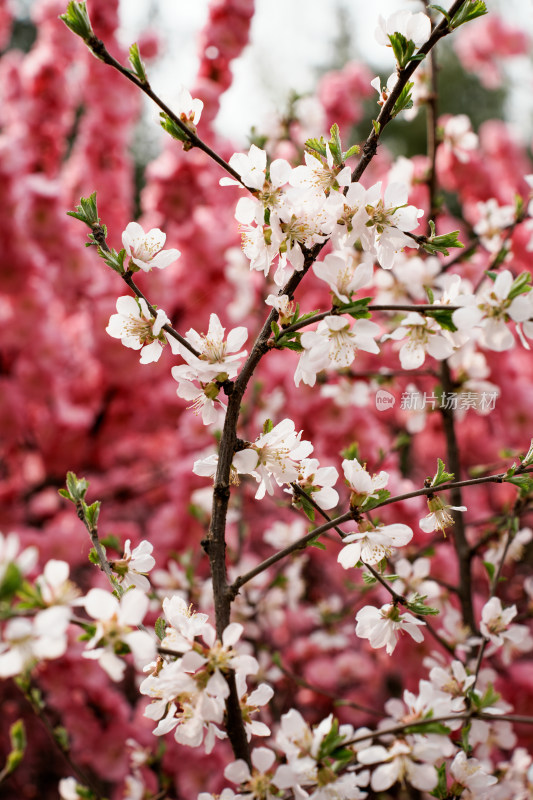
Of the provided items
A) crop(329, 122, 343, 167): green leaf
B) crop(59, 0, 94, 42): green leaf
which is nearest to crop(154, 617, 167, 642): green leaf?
crop(329, 122, 343, 167): green leaf

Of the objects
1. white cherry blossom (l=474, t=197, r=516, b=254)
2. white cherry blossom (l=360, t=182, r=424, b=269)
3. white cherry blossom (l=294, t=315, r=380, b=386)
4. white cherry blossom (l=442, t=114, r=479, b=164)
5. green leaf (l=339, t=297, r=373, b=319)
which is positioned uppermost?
white cherry blossom (l=442, t=114, r=479, b=164)

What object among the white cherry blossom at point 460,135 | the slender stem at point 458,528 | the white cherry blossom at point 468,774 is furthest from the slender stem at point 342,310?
the white cherry blossom at point 460,135

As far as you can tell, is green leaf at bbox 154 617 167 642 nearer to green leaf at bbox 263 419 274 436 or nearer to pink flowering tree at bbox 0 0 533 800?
pink flowering tree at bbox 0 0 533 800

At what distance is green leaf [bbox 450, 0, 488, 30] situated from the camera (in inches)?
28.2

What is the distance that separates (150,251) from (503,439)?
2111 millimetres

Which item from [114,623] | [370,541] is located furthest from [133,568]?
[370,541]

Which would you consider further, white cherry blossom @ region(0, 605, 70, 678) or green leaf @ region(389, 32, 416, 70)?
green leaf @ region(389, 32, 416, 70)

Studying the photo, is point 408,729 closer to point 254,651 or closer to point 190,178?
point 254,651

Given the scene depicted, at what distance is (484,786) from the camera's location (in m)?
0.82

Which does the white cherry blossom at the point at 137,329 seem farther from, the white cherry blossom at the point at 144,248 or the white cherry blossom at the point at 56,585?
the white cherry blossom at the point at 56,585

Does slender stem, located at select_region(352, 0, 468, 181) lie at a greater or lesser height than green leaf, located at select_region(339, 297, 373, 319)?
greater

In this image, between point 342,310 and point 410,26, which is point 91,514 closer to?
point 342,310

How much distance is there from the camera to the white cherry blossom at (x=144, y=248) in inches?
28.9

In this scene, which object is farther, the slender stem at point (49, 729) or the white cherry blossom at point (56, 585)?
the slender stem at point (49, 729)
